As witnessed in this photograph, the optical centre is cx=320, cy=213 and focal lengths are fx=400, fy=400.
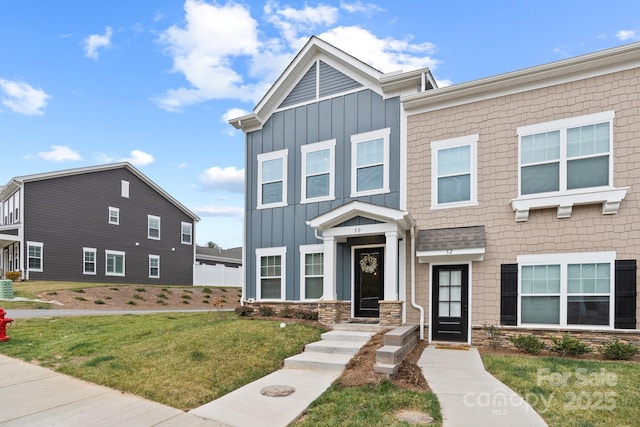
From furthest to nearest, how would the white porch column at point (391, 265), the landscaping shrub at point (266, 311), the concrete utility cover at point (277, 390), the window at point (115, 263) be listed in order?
the window at point (115, 263)
the landscaping shrub at point (266, 311)
the white porch column at point (391, 265)
the concrete utility cover at point (277, 390)

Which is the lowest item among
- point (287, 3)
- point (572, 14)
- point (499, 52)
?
point (499, 52)

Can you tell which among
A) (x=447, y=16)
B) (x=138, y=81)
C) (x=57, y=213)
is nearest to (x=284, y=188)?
(x=447, y=16)

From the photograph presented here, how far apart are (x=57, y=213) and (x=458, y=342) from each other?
80.2 feet

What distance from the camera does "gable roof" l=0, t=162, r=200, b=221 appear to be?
23.1 m

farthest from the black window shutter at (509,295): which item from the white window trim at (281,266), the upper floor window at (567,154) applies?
the white window trim at (281,266)

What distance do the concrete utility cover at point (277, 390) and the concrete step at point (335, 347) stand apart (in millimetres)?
1996

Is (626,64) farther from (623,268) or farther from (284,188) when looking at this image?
(284,188)

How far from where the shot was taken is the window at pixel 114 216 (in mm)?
27031

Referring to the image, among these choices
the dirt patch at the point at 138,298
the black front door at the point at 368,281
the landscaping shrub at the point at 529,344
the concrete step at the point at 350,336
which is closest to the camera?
the landscaping shrub at the point at 529,344

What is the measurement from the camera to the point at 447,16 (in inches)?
485

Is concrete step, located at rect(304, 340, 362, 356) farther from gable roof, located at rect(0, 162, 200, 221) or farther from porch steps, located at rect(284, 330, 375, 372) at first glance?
gable roof, located at rect(0, 162, 200, 221)

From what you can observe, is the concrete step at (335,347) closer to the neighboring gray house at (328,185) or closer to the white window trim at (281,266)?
→ the neighboring gray house at (328,185)

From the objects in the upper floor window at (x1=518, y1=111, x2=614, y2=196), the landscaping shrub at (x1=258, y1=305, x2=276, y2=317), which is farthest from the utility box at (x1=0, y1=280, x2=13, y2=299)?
the upper floor window at (x1=518, y1=111, x2=614, y2=196)

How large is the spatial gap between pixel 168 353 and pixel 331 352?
3.10 meters
